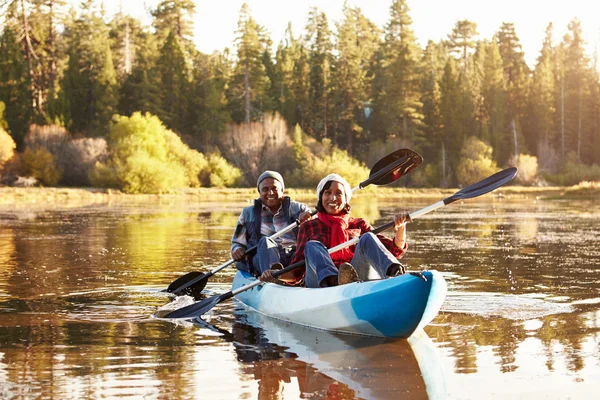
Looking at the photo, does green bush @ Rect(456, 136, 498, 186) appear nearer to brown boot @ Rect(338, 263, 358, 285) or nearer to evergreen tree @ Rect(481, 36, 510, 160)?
evergreen tree @ Rect(481, 36, 510, 160)

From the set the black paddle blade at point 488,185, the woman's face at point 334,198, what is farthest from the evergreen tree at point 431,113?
the woman's face at point 334,198

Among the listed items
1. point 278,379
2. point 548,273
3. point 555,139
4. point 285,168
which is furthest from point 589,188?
point 278,379

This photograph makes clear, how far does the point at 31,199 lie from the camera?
4409 centimetres

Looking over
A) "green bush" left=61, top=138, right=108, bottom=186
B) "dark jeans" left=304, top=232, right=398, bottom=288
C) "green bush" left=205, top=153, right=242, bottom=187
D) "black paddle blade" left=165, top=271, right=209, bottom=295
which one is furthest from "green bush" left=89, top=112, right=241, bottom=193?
"dark jeans" left=304, top=232, right=398, bottom=288

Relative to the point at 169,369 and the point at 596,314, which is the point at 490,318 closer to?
the point at 596,314

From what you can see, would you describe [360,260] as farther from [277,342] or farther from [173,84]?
[173,84]

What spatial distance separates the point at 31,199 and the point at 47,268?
107ft

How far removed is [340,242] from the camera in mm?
7797

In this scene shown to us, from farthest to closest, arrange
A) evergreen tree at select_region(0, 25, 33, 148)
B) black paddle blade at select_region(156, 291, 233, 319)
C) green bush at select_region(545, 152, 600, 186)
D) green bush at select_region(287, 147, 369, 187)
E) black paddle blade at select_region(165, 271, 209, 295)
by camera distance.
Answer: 1. green bush at select_region(545, 152, 600, 186)
2. evergreen tree at select_region(0, 25, 33, 148)
3. green bush at select_region(287, 147, 369, 187)
4. black paddle blade at select_region(165, 271, 209, 295)
5. black paddle blade at select_region(156, 291, 233, 319)

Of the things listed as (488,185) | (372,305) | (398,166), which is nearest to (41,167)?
(398,166)

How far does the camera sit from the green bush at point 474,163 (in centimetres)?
6347

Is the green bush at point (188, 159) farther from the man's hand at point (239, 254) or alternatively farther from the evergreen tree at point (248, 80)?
the man's hand at point (239, 254)

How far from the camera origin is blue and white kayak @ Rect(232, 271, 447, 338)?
6589 millimetres

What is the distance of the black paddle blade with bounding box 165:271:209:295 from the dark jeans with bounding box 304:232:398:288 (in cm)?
295
